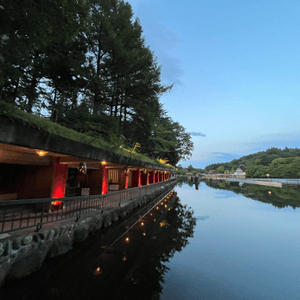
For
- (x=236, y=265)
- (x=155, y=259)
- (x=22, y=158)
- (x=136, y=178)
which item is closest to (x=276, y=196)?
(x=136, y=178)

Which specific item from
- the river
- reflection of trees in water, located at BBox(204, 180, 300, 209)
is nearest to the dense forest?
the river

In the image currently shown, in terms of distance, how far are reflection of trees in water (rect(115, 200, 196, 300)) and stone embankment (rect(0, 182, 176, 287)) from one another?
2508mm

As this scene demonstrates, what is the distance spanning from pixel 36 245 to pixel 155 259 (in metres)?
3.66

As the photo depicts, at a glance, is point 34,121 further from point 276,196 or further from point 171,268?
point 276,196

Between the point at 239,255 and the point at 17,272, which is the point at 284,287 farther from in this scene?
the point at 17,272

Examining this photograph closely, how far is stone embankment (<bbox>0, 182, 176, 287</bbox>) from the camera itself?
3.72 m

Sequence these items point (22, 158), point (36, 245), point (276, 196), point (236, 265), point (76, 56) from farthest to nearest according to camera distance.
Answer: point (276, 196), point (76, 56), point (22, 158), point (236, 265), point (36, 245)

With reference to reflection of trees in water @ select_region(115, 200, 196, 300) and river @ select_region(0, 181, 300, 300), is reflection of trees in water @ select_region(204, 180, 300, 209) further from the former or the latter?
reflection of trees in water @ select_region(115, 200, 196, 300)

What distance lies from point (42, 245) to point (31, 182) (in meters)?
4.68

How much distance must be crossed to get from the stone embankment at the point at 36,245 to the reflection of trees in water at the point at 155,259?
2.51 metres

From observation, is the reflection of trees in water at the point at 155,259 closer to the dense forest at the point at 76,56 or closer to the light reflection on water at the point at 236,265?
the light reflection on water at the point at 236,265

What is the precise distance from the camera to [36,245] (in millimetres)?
4379

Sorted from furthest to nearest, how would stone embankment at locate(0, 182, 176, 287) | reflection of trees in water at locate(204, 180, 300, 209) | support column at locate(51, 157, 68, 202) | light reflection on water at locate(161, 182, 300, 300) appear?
reflection of trees in water at locate(204, 180, 300, 209), support column at locate(51, 157, 68, 202), light reflection on water at locate(161, 182, 300, 300), stone embankment at locate(0, 182, 176, 287)

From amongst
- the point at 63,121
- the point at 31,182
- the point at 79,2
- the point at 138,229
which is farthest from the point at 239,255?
the point at 63,121
